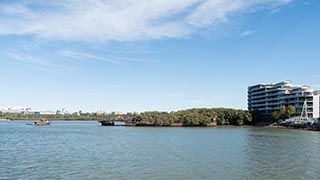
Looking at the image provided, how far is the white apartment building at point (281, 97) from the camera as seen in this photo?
5330 inches

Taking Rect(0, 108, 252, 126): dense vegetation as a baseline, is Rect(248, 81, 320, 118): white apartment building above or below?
above

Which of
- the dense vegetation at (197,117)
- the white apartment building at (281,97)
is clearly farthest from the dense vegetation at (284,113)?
the dense vegetation at (197,117)

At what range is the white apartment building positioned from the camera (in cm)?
13538

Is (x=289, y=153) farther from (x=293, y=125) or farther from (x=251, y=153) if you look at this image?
(x=293, y=125)

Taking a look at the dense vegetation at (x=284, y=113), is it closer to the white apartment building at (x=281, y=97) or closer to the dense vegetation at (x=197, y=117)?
the white apartment building at (x=281, y=97)

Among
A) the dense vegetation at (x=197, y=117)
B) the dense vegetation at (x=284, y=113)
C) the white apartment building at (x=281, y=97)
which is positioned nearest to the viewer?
the dense vegetation at (x=284, y=113)

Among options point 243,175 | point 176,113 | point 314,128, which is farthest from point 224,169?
point 176,113

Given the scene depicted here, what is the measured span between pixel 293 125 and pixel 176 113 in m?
47.2

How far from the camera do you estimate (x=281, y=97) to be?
14612cm

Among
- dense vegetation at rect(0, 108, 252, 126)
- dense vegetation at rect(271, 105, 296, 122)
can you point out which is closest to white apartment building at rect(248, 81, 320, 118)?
dense vegetation at rect(271, 105, 296, 122)

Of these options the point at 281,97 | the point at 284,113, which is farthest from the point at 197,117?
the point at 281,97

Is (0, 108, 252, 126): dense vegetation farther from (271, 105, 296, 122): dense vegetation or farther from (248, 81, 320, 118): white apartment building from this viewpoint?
(248, 81, 320, 118): white apartment building

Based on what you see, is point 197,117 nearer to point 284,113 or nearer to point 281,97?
point 284,113

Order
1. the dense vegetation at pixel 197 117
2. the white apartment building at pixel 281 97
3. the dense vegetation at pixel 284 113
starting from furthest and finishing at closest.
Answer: the dense vegetation at pixel 197 117 → the white apartment building at pixel 281 97 → the dense vegetation at pixel 284 113
